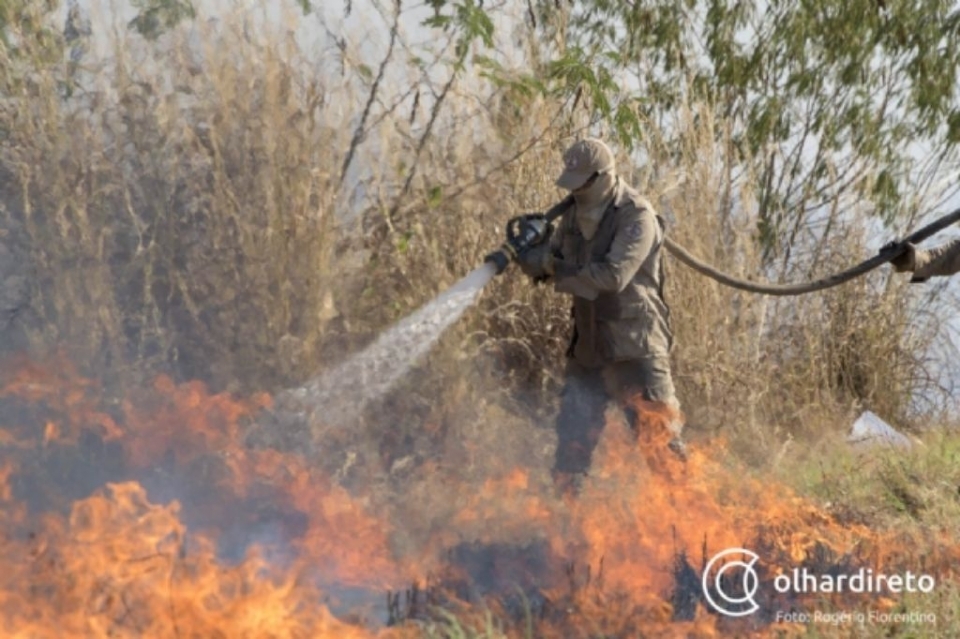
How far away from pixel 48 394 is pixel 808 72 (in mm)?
7072

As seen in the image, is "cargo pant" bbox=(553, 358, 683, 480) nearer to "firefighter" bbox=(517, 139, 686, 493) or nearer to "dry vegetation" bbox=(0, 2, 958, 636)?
"firefighter" bbox=(517, 139, 686, 493)

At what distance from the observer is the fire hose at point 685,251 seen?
477 cm

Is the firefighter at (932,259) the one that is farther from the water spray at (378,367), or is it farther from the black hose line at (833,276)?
the water spray at (378,367)

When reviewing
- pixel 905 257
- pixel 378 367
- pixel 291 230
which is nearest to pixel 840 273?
pixel 905 257

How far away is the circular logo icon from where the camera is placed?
4.12m

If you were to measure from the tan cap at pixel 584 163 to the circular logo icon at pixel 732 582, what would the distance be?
1507mm

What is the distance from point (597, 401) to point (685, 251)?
0.88 metres

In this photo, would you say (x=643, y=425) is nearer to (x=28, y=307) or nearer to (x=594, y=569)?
(x=594, y=569)

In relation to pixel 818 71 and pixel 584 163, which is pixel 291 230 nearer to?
pixel 584 163

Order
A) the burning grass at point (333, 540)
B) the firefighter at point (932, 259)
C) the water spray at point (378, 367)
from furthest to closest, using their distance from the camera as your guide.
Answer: the firefighter at point (932, 259)
the water spray at point (378, 367)
the burning grass at point (333, 540)

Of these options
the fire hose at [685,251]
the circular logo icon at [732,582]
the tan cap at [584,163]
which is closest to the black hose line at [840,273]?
the fire hose at [685,251]

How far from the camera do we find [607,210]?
497 centimetres

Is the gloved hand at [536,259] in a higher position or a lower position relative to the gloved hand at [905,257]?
lower

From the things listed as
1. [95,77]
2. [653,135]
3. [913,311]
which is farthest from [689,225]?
[95,77]
